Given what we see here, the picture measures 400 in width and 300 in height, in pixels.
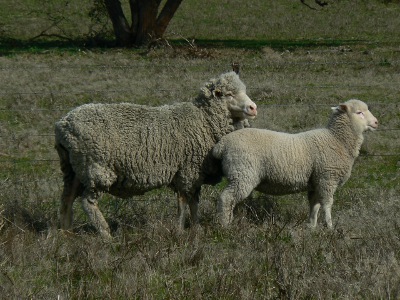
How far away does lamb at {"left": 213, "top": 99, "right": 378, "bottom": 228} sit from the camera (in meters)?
7.68

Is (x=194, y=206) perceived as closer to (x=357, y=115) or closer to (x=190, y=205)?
(x=190, y=205)

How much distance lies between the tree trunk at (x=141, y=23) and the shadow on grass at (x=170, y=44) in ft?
1.50

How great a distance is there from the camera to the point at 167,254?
609cm

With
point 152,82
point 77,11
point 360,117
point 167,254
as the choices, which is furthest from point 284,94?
point 77,11

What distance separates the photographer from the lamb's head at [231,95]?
8117 millimetres

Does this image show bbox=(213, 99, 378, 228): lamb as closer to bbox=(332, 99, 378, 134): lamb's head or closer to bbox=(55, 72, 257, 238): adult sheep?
bbox=(332, 99, 378, 134): lamb's head

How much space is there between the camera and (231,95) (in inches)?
322

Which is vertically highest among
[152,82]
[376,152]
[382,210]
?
[382,210]

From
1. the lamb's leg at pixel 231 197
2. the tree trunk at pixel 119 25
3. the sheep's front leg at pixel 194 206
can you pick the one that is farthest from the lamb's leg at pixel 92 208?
the tree trunk at pixel 119 25

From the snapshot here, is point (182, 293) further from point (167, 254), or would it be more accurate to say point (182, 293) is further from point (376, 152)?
point (376, 152)

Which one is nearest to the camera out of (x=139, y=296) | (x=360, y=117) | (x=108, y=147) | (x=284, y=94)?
(x=139, y=296)

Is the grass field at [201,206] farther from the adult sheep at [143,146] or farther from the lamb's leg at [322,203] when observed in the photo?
the adult sheep at [143,146]

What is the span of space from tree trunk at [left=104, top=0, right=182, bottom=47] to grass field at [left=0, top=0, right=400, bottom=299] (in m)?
1.04

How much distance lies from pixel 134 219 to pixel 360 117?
2.56 m
